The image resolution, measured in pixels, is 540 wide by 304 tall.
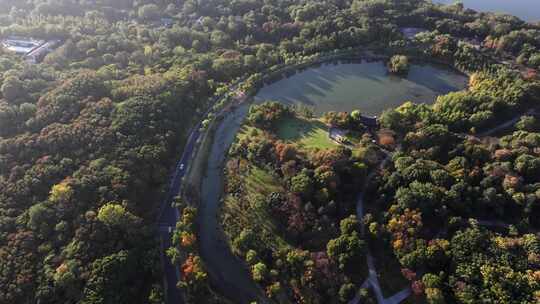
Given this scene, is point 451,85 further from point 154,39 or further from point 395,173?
point 154,39

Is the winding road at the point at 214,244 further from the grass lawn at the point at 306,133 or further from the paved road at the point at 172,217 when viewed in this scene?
the grass lawn at the point at 306,133

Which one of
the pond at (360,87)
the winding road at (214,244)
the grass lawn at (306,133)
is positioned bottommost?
the winding road at (214,244)

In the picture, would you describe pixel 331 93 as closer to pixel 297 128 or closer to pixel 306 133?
pixel 297 128

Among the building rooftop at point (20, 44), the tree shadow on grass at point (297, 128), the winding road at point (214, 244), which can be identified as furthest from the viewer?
the building rooftop at point (20, 44)

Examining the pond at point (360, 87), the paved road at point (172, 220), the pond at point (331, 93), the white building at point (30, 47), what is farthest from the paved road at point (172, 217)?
the white building at point (30, 47)

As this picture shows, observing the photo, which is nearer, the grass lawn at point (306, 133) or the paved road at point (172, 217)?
the paved road at point (172, 217)

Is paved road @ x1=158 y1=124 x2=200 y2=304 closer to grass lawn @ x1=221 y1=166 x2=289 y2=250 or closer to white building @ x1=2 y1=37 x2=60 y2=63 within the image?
grass lawn @ x1=221 y1=166 x2=289 y2=250

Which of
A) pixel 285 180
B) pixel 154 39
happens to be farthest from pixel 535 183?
pixel 154 39
